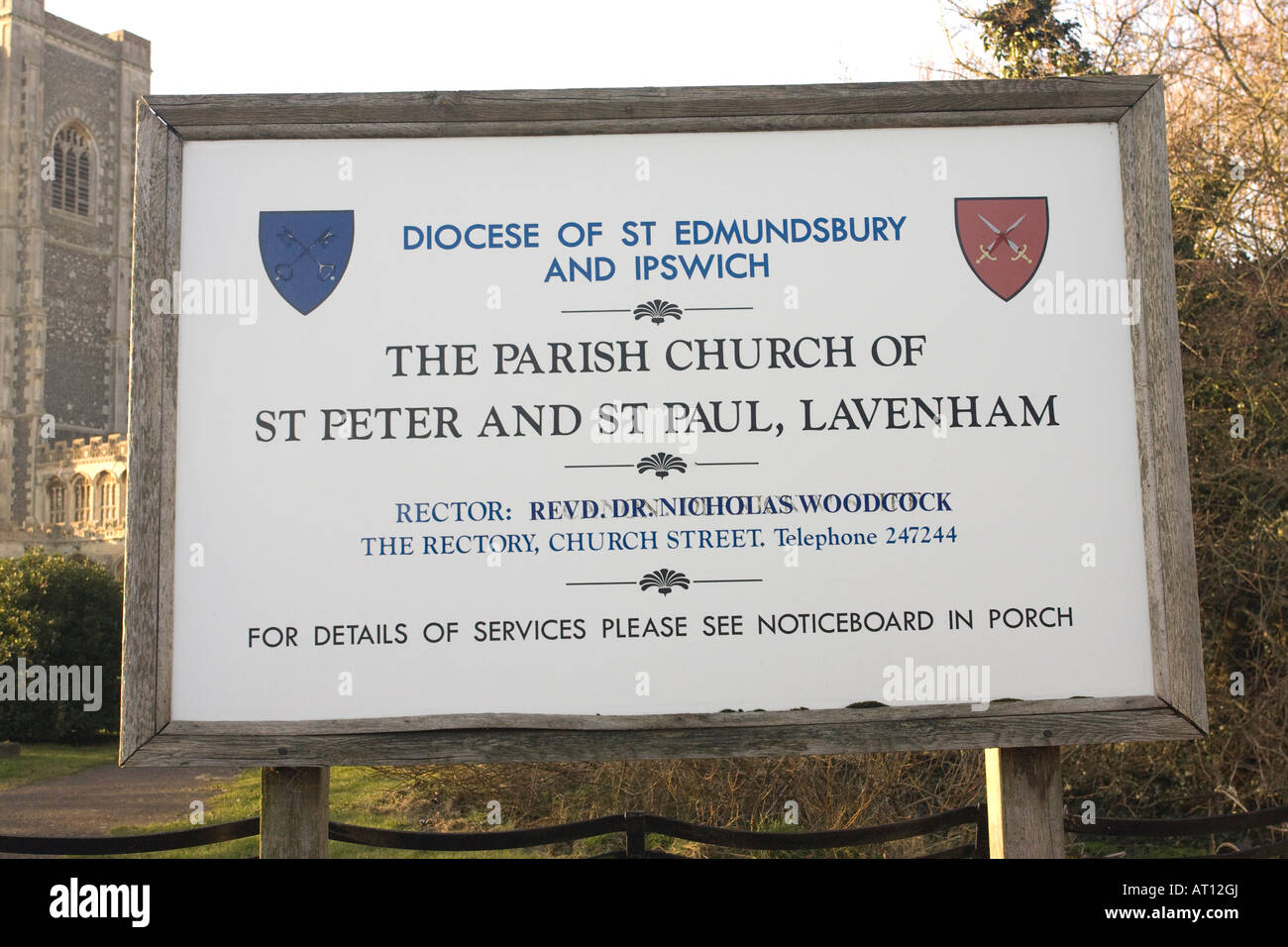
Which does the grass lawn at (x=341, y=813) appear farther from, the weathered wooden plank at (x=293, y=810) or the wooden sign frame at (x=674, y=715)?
the wooden sign frame at (x=674, y=715)

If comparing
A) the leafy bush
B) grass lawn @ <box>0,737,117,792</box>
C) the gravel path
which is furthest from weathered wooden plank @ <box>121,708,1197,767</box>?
the leafy bush

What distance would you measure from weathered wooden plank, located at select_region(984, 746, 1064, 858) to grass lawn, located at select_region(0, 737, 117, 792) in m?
12.3

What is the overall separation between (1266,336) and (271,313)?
8780mm

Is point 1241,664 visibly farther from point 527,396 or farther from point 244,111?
point 244,111

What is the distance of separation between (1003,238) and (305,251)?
236 cm

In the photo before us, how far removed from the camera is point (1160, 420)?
3.72m

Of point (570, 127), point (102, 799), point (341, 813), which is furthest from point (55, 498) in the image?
point (570, 127)

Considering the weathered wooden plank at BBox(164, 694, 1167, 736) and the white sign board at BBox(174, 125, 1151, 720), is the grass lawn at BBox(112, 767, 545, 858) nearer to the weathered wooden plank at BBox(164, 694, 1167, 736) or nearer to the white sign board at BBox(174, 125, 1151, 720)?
the weathered wooden plank at BBox(164, 694, 1167, 736)

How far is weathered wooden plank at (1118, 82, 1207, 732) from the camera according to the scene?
3.63 m

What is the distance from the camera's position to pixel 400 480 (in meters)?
3.66

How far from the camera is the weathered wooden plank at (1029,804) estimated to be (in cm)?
383

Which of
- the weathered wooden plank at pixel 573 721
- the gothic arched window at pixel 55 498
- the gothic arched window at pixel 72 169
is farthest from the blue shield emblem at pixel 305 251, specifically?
the gothic arched window at pixel 72 169

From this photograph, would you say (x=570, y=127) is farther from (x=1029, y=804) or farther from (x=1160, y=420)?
(x=1029, y=804)
